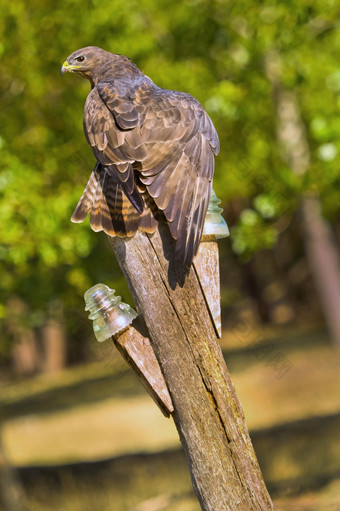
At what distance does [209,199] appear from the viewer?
4074mm

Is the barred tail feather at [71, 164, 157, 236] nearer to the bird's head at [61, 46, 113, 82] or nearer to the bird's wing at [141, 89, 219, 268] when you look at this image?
the bird's wing at [141, 89, 219, 268]

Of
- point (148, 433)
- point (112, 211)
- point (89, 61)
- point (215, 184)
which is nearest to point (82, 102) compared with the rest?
point (89, 61)

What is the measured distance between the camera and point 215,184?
1459 cm

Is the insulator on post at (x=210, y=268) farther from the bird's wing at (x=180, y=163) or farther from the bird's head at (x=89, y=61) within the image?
the bird's head at (x=89, y=61)

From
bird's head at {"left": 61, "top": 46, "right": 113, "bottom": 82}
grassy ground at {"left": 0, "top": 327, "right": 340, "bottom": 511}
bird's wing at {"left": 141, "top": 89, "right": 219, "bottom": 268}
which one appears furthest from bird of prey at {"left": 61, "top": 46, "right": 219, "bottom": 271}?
grassy ground at {"left": 0, "top": 327, "right": 340, "bottom": 511}

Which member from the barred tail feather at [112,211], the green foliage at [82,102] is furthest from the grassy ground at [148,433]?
the barred tail feather at [112,211]

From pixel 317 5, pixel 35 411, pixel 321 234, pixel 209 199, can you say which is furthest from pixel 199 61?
pixel 35 411

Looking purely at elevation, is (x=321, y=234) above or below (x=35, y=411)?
above

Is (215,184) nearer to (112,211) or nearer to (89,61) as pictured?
(89,61)

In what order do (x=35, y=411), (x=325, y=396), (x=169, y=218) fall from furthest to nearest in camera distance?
(x=35, y=411), (x=325, y=396), (x=169, y=218)

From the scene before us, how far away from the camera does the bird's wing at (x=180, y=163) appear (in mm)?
3875

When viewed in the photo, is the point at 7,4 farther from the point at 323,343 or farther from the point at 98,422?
the point at 323,343

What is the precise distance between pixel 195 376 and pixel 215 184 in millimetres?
10771

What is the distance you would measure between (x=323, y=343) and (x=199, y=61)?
1239cm
